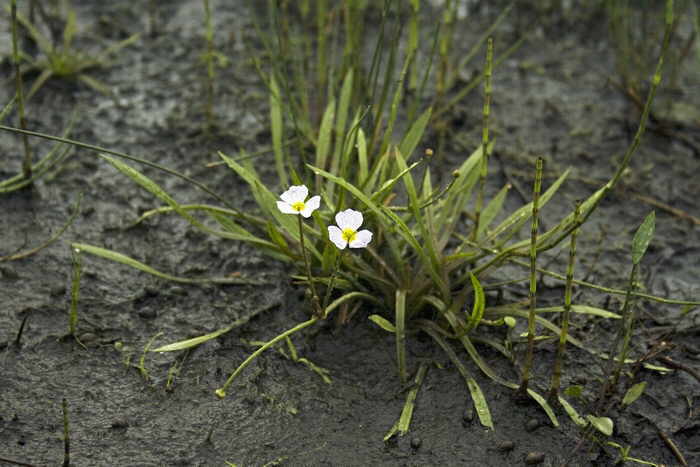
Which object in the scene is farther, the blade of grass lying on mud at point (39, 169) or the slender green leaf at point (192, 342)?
the blade of grass lying on mud at point (39, 169)

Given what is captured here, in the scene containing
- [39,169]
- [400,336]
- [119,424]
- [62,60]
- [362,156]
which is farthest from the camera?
[62,60]

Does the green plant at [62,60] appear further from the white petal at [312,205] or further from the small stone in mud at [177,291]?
the white petal at [312,205]

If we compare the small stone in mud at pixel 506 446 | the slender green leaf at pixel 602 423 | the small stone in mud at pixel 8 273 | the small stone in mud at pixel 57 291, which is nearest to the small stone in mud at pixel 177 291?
the small stone in mud at pixel 57 291

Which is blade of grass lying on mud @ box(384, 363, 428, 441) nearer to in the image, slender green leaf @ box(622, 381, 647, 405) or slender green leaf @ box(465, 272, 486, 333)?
slender green leaf @ box(465, 272, 486, 333)

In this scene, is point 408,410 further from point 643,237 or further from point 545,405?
point 643,237

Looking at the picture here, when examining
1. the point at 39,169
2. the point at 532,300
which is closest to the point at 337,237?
the point at 532,300

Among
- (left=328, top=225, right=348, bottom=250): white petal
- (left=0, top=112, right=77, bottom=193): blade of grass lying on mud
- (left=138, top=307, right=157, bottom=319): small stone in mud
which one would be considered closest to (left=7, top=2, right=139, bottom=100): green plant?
(left=0, top=112, right=77, bottom=193): blade of grass lying on mud
